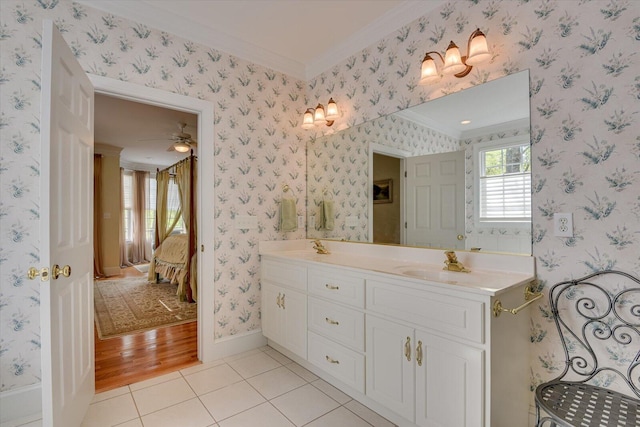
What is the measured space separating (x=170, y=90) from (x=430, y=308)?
2340 mm

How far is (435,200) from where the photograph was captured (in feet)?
6.90

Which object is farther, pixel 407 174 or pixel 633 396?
pixel 407 174

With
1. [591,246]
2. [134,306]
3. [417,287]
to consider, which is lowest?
[134,306]

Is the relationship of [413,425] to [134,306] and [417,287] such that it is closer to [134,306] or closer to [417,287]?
[417,287]

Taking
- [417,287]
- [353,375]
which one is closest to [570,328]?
[417,287]

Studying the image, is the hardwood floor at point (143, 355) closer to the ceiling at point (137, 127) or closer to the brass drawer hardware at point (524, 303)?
the brass drawer hardware at point (524, 303)

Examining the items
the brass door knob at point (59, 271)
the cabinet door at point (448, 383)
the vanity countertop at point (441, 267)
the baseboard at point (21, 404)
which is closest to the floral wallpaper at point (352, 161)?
the vanity countertop at point (441, 267)

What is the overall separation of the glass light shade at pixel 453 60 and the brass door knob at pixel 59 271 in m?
2.29

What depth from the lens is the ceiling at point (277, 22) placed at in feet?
7.00

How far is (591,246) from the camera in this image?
145cm

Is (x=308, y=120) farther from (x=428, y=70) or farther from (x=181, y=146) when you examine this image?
(x=181, y=146)

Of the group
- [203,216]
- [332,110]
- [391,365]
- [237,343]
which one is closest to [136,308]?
[237,343]

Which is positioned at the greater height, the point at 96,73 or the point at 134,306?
the point at 96,73

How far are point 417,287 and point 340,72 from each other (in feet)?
6.80
